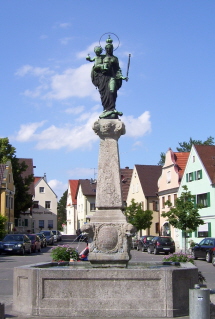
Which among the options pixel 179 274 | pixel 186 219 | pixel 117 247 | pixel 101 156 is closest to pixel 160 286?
pixel 179 274

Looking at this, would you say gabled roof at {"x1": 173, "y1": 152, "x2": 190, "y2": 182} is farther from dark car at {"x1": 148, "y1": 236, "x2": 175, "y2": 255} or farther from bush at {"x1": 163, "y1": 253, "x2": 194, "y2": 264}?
bush at {"x1": 163, "y1": 253, "x2": 194, "y2": 264}

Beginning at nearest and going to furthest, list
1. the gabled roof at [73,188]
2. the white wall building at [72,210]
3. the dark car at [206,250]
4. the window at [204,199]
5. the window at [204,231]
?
1. the dark car at [206,250]
2. the window at [204,231]
3. the window at [204,199]
4. the white wall building at [72,210]
5. the gabled roof at [73,188]

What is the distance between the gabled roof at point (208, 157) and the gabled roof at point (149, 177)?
14.8m

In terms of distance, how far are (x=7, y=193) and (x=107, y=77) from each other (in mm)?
41405

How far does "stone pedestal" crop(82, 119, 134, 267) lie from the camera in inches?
459

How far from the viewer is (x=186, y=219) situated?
38500mm

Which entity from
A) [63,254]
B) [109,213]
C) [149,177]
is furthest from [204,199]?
[109,213]

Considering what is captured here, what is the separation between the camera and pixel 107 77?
1333 cm

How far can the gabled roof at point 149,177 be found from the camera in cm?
6128

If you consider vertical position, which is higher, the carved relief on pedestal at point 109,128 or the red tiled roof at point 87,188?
the red tiled roof at point 87,188

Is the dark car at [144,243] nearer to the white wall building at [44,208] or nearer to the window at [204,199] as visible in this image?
the window at [204,199]

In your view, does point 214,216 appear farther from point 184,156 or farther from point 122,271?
point 122,271

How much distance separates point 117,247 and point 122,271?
206 centimetres

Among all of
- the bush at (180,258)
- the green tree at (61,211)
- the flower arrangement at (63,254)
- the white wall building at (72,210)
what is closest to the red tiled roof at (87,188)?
the white wall building at (72,210)
